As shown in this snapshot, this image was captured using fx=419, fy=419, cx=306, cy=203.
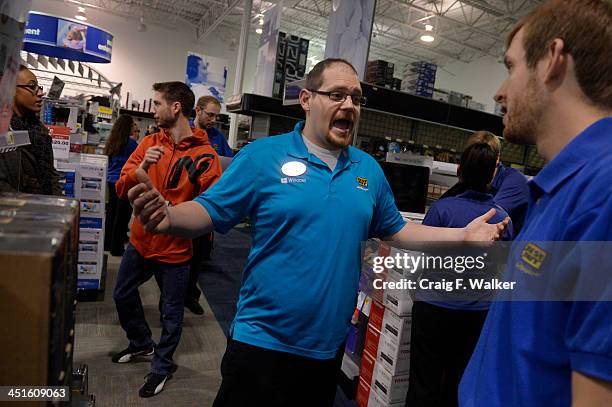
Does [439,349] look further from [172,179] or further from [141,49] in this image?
[141,49]

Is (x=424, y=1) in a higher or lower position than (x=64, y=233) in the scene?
higher

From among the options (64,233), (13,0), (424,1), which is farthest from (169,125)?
(424,1)

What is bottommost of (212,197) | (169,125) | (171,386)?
(171,386)

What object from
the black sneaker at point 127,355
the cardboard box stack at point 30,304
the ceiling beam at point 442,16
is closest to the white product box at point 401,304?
the black sneaker at point 127,355

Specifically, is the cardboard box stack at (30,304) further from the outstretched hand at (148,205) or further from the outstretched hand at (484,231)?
the outstretched hand at (484,231)

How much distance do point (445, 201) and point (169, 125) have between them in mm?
1707

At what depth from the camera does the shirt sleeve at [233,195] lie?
149 cm

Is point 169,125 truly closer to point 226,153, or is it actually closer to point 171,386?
point 171,386

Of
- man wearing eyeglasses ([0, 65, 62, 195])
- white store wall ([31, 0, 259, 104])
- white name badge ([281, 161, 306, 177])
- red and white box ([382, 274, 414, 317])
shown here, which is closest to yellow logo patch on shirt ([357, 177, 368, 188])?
white name badge ([281, 161, 306, 177])

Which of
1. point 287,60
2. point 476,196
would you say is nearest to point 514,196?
point 476,196

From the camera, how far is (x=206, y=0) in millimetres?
14523

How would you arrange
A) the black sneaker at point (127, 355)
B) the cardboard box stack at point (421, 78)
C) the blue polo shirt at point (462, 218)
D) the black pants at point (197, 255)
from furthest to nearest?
the cardboard box stack at point (421, 78), the black pants at point (197, 255), the black sneaker at point (127, 355), the blue polo shirt at point (462, 218)

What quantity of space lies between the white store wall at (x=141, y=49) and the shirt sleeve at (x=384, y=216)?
53.7ft

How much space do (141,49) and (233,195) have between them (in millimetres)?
17195
